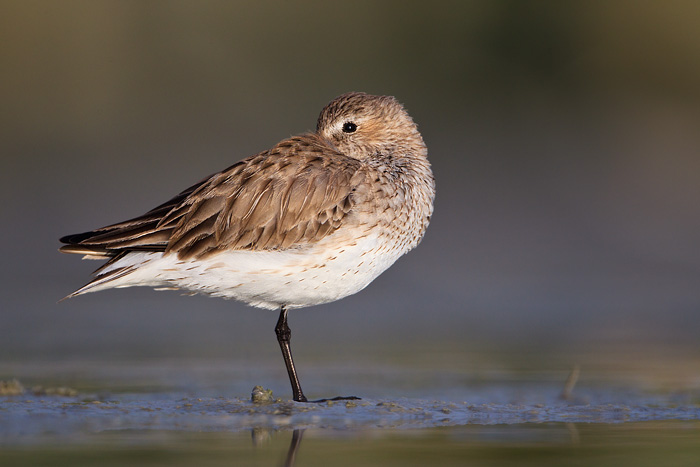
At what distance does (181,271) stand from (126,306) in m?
4.82

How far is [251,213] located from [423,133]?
8312 mm

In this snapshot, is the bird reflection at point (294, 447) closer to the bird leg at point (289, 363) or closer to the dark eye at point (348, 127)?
the bird leg at point (289, 363)

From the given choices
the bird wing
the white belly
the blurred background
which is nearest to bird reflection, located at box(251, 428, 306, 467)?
the white belly

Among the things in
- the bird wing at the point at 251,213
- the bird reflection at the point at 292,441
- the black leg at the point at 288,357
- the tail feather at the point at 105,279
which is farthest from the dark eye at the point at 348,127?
the bird reflection at the point at 292,441

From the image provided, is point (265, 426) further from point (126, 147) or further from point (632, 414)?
point (126, 147)

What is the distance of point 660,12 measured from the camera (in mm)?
16125

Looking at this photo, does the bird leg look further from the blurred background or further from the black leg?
the blurred background

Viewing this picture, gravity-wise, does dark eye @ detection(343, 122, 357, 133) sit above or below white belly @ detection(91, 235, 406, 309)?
above

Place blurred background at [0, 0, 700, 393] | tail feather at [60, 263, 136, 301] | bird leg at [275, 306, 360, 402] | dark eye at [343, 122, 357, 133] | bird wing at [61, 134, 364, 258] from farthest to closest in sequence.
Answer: blurred background at [0, 0, 700, 393]
dark eye at [343, 122, 357, 133]
bird leg at [275, 306, 360, 402]
bird wing at [61, 134, 364, 258]
tail feather at [60, 263, 136, 301]

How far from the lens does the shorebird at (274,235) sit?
733cm

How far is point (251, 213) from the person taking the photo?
7.50m

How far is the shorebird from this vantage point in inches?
289

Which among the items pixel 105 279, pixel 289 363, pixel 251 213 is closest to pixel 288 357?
pixel 289 363

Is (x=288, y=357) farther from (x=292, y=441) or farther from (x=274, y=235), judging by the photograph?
(x=292, y=441)
